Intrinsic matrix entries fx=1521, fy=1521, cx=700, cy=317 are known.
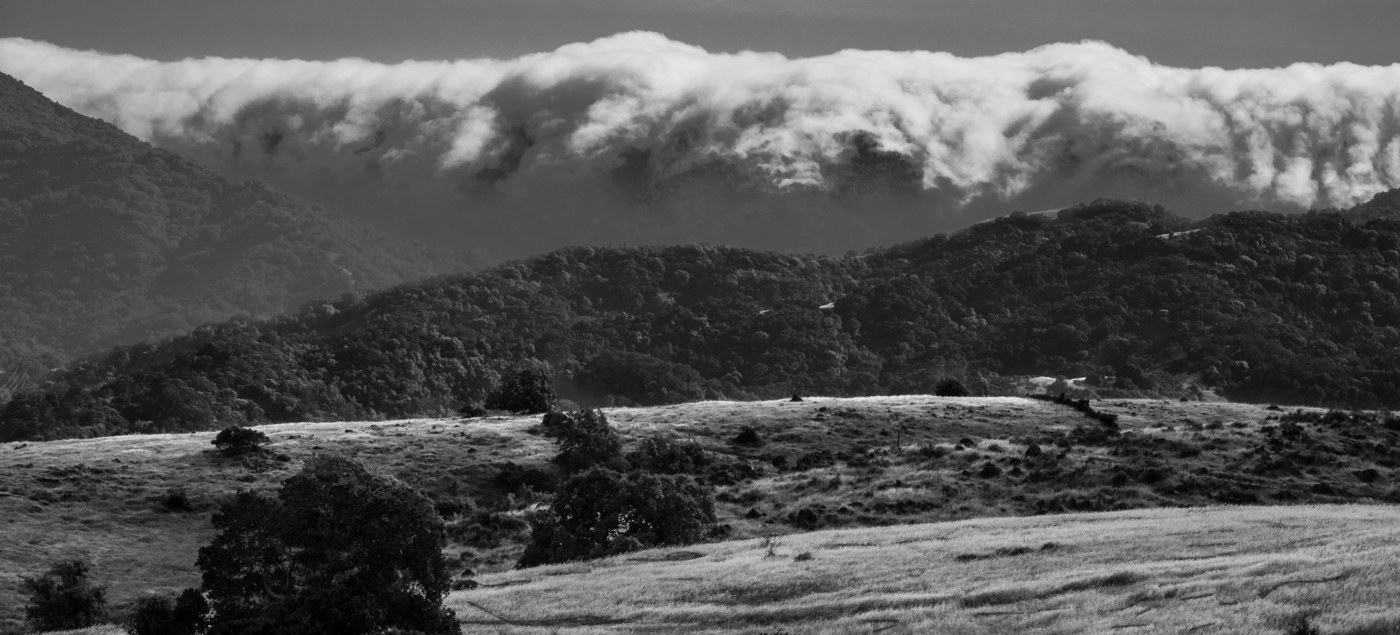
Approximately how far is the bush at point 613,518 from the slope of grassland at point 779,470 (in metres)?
6.13

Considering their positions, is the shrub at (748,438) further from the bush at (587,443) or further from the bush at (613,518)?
the bush at (613,518)

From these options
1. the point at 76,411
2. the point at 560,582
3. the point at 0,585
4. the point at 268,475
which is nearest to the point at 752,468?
the point at 268,475

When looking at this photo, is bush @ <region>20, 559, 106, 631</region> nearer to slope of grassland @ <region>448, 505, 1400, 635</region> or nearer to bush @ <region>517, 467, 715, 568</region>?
bush @ <region>517, 467, 715, 568</region>

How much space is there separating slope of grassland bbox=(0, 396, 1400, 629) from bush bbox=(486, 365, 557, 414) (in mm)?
15273

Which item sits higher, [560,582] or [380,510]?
[380,510]

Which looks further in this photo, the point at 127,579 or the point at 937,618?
the point at 127,579

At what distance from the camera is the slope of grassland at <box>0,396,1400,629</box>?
7325cm

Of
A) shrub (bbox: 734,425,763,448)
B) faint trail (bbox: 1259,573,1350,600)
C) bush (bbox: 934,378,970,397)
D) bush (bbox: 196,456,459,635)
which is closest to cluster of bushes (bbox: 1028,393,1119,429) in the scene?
bush (bbox: 934,378,970,397)

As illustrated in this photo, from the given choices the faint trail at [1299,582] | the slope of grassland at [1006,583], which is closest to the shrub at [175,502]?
the slope of grassland at [1006,583]

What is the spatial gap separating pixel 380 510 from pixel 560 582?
6.68 m

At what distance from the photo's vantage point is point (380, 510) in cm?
3997

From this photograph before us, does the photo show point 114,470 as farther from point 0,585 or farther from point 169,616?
point 169,616

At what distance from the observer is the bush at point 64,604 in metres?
56.0

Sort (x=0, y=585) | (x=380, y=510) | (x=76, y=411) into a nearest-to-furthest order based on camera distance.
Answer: (x=380, y=510) < (x=0, y=585) < (x=76, y=411)
